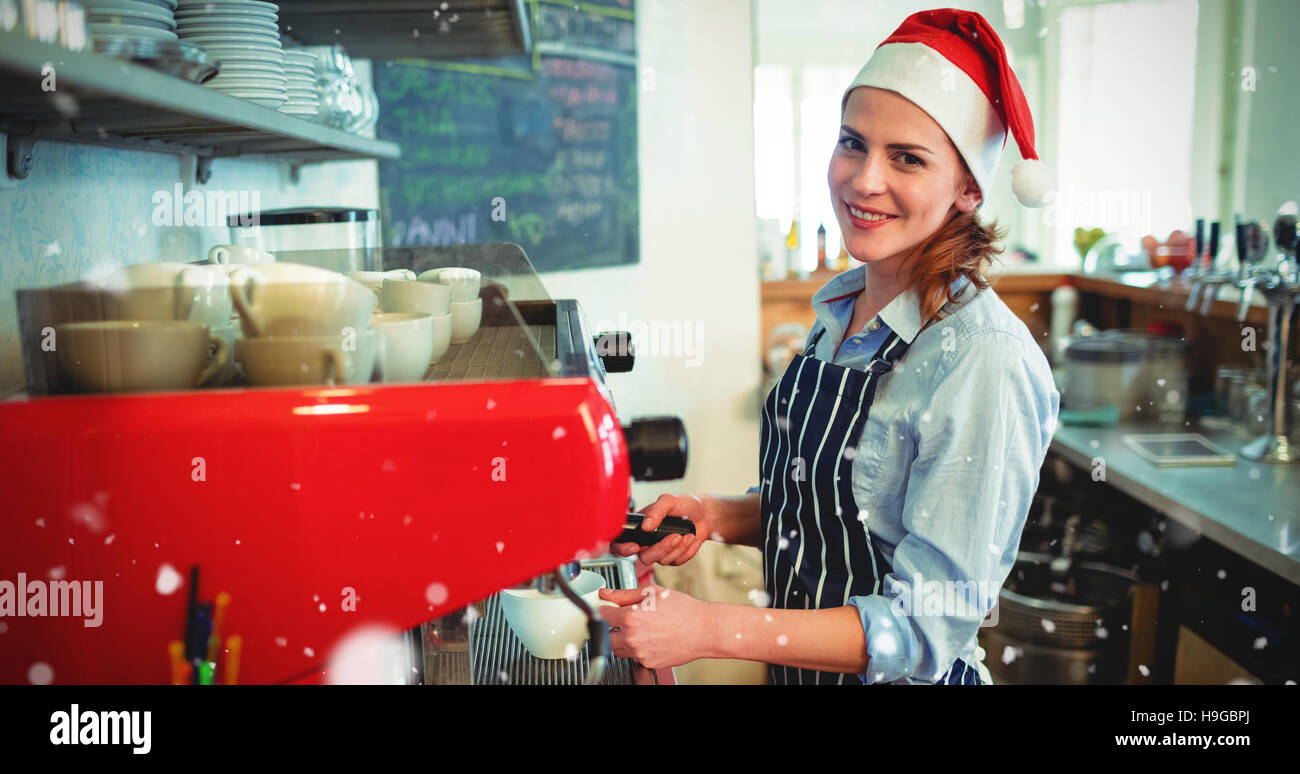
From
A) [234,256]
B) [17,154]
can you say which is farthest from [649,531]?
[17,154]

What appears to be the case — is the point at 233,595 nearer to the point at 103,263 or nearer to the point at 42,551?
the point at 42,551

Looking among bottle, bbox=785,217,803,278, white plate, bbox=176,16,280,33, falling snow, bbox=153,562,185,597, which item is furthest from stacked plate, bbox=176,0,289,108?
bottle, bbox=785,217,803,278

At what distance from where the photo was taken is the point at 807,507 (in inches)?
45.0

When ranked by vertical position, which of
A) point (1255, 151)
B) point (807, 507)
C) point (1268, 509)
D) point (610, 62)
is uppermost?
point (610, 62)

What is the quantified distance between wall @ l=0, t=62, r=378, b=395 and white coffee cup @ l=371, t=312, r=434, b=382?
1.05 ft

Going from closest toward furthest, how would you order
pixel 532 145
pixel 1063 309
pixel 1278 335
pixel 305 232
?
pixel 305 232, pixel 1278 335, pixel 532 145, pixel 1063 309

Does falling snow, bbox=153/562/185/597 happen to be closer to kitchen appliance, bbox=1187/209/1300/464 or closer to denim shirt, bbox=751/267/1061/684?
denim shirt, bbox=751/267/1061/684

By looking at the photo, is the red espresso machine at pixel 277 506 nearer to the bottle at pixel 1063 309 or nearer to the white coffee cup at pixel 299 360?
the white coffee cup at pixel 299 360

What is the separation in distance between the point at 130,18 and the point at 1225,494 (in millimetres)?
1937

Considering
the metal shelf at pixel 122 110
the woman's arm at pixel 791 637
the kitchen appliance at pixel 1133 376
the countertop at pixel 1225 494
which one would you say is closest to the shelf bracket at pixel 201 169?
the metal shelf at pixel 122 110

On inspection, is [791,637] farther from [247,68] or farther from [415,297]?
[247,68]

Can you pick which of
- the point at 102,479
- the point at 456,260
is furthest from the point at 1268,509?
the point at 102,479

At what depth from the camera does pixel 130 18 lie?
0.79 m

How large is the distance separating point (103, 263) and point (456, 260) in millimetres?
449
